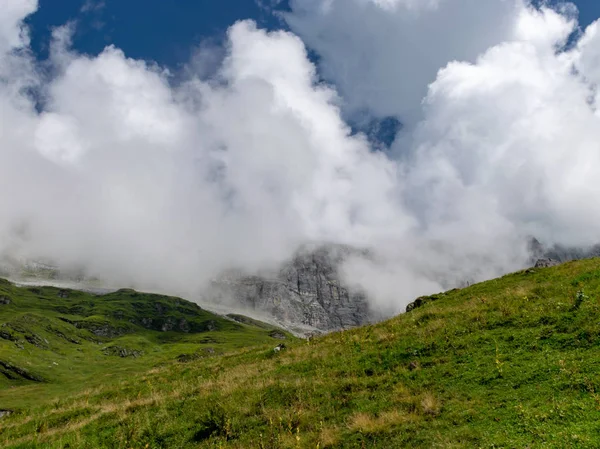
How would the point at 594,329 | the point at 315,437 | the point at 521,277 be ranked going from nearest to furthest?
the point at 315,437 → the point at 594,329 → the point at 521,277

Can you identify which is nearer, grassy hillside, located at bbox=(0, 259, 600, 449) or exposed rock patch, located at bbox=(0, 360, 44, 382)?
grassy hillside, located at bbox=(0, 259, 600, 449)

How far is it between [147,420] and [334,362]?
10507 mm

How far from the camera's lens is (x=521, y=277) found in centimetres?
3534

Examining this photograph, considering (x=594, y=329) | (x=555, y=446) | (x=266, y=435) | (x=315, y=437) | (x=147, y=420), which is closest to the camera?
(x=555, y=446)

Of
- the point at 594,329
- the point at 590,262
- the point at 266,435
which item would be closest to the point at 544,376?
the point at 594,329

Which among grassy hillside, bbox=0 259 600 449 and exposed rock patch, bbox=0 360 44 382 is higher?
grassy hillside, bbox=0 259 600 449

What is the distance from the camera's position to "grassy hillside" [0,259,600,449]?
12.6 metres

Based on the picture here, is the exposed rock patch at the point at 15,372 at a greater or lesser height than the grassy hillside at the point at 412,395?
lesser

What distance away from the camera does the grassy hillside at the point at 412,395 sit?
41.5ft

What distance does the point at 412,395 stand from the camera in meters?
16.2

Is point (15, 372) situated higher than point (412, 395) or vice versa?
point (412, 395)

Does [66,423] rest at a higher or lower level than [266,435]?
lower

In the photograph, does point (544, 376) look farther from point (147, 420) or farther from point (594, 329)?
point (147, 420)

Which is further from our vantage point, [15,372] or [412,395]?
[15,372]
